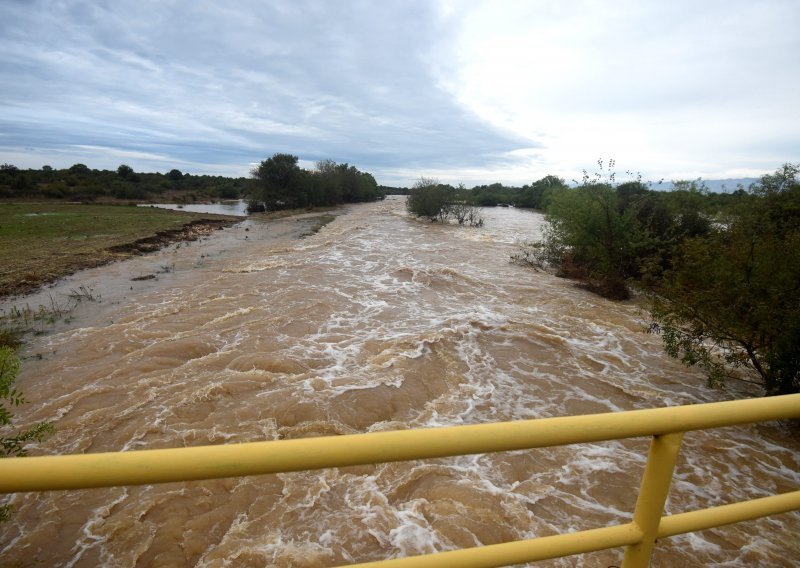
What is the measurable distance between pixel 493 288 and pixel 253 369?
9925 millimetres

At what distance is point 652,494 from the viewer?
1.39 metres

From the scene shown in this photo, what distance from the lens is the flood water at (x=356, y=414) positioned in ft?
14.6

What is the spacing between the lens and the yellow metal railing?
3.25 feet

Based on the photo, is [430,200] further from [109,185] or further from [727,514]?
[109,185]

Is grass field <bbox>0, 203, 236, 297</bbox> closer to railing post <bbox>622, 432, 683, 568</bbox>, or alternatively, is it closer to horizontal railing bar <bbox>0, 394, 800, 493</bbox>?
horizontal railing bar <bbox>0, 394, 800, 493</bbox>

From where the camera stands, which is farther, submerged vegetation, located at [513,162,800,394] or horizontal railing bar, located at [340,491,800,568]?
submerged vegetation, located at [513,162,800,394]

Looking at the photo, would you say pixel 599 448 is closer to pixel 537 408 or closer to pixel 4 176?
pixel 537 408

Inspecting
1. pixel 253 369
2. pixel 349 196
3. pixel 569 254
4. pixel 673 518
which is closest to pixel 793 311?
pixel 673 518

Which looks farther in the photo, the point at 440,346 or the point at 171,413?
the point at 440,346

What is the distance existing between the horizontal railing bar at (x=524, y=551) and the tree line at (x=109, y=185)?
5526 centimetres

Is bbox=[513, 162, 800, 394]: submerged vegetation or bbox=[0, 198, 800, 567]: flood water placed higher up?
bbox=[513, 162, 800, 394]: submerged vegetation

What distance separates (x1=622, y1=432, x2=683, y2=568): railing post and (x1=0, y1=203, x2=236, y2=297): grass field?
59.1 ft

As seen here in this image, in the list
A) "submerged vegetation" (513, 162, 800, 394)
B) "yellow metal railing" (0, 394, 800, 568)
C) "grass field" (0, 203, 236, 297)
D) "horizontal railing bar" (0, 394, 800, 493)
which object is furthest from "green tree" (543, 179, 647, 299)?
"grass field" (0, 203, 236, 297)

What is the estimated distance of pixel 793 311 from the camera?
20.2ft
